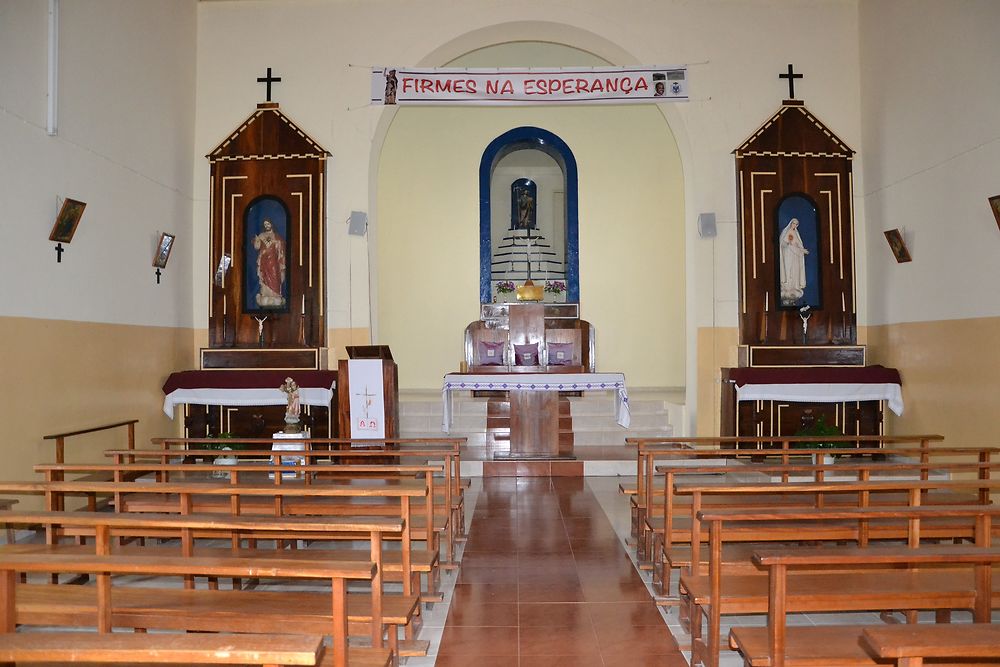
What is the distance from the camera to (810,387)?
785 centimetres

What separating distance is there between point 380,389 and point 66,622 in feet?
14.0

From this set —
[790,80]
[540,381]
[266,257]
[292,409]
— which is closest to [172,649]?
[292,409]

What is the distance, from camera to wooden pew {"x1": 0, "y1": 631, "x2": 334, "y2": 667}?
68.8 inches

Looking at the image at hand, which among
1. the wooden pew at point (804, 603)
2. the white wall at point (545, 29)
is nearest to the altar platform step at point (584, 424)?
the white wall at point (545, 29)

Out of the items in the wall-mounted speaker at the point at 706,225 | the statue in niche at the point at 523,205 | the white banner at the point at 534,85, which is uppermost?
the white banner at the point at 534,85

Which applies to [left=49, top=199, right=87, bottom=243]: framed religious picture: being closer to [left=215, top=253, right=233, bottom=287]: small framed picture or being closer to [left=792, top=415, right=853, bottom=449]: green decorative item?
[left=215, top=253, right=233, bottom=287]: small framed picture

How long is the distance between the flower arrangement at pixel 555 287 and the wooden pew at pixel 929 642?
32.3ft

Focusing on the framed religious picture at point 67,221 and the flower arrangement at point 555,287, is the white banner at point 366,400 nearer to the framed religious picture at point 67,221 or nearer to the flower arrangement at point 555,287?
the framed religious picture at point 67,221

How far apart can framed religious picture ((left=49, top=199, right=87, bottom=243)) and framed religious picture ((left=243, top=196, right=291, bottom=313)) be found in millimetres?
2472

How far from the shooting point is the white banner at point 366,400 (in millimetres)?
7039

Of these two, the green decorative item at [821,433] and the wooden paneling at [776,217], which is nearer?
the green decorative item at [821,433]

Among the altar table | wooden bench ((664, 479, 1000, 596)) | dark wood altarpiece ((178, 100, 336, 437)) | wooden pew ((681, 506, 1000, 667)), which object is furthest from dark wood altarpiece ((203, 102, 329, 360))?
wooden pew ((681, 506, 1000, 667))

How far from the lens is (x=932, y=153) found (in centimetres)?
728

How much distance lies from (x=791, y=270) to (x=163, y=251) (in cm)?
658
